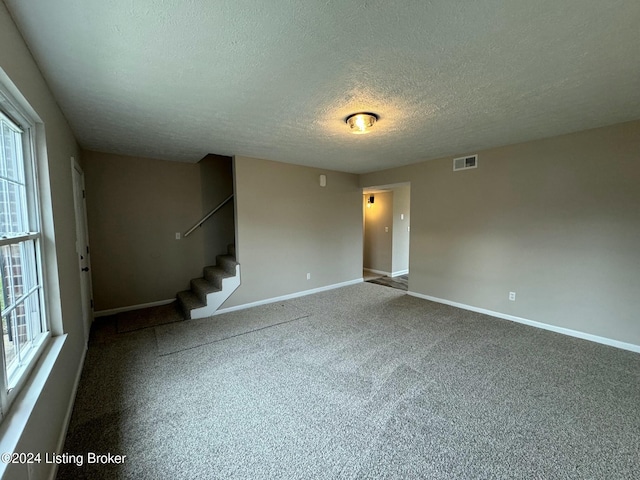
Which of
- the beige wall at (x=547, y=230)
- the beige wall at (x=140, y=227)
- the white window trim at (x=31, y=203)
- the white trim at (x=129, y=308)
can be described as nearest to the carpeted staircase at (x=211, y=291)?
the white trim at (x=129, y=308)

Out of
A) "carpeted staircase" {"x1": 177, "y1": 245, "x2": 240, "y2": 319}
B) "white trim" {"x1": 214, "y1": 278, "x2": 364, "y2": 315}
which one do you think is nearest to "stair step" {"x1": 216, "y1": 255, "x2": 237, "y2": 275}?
"carpeted staircase" {"x1": 177, "y1": 245, "x2": 240, "y2": 319}

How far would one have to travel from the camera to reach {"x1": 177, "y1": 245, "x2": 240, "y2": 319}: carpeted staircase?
3.81 meters

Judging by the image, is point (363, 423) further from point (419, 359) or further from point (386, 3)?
point (386, 3)

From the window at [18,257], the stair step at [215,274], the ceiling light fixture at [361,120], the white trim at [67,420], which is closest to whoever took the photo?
the window at [18,257]

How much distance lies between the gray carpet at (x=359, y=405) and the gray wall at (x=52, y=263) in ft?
0.96

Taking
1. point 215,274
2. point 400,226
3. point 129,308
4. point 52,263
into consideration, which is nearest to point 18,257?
point 52,263

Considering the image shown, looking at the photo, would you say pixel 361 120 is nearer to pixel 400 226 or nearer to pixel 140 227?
pixel 140 227

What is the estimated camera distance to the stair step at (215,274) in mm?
4045

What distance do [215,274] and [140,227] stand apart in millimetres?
1401

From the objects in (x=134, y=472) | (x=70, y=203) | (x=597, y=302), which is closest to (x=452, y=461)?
(x=134, y=472)

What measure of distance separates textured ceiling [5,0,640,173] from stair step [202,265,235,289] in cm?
212

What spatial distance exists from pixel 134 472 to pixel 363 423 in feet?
4.53

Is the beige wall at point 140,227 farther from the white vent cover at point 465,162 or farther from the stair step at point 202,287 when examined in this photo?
the white vent cover at point 465,162

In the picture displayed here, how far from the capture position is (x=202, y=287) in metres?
4.13
